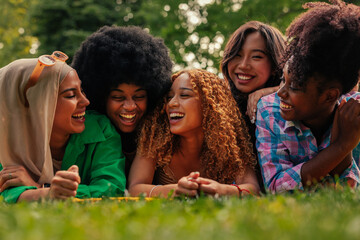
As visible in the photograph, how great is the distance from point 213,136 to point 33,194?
2084mm

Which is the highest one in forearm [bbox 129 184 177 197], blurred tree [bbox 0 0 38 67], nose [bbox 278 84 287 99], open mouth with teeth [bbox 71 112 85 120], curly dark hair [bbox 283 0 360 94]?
curly dark hair [bbox 283 0 360 94]

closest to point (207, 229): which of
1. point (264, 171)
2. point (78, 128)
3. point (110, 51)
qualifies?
point (264, 171)

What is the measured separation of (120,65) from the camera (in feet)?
17.0

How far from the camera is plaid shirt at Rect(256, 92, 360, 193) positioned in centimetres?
473

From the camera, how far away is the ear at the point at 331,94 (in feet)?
15.1

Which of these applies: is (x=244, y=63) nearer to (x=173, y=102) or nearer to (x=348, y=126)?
(x=173, y=102)

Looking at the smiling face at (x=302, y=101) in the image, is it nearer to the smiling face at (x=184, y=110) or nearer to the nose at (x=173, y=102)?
the smiling face at (x=184, y=110)

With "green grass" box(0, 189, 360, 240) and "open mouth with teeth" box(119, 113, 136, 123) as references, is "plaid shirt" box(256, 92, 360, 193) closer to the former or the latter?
"open mouth with teeth" box(119, 113, 136, 123)

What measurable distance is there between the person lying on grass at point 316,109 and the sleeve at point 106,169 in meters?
1.62

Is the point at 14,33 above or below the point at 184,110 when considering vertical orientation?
below

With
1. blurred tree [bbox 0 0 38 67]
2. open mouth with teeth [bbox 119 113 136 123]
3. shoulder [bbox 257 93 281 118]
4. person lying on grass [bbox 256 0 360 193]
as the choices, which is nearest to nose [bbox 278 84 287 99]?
person lying on grass [bbox 256 0 360 193]

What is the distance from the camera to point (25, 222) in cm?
214

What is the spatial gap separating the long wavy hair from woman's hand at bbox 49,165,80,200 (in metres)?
1.48

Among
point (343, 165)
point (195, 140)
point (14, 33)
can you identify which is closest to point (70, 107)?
point (195, 140)
